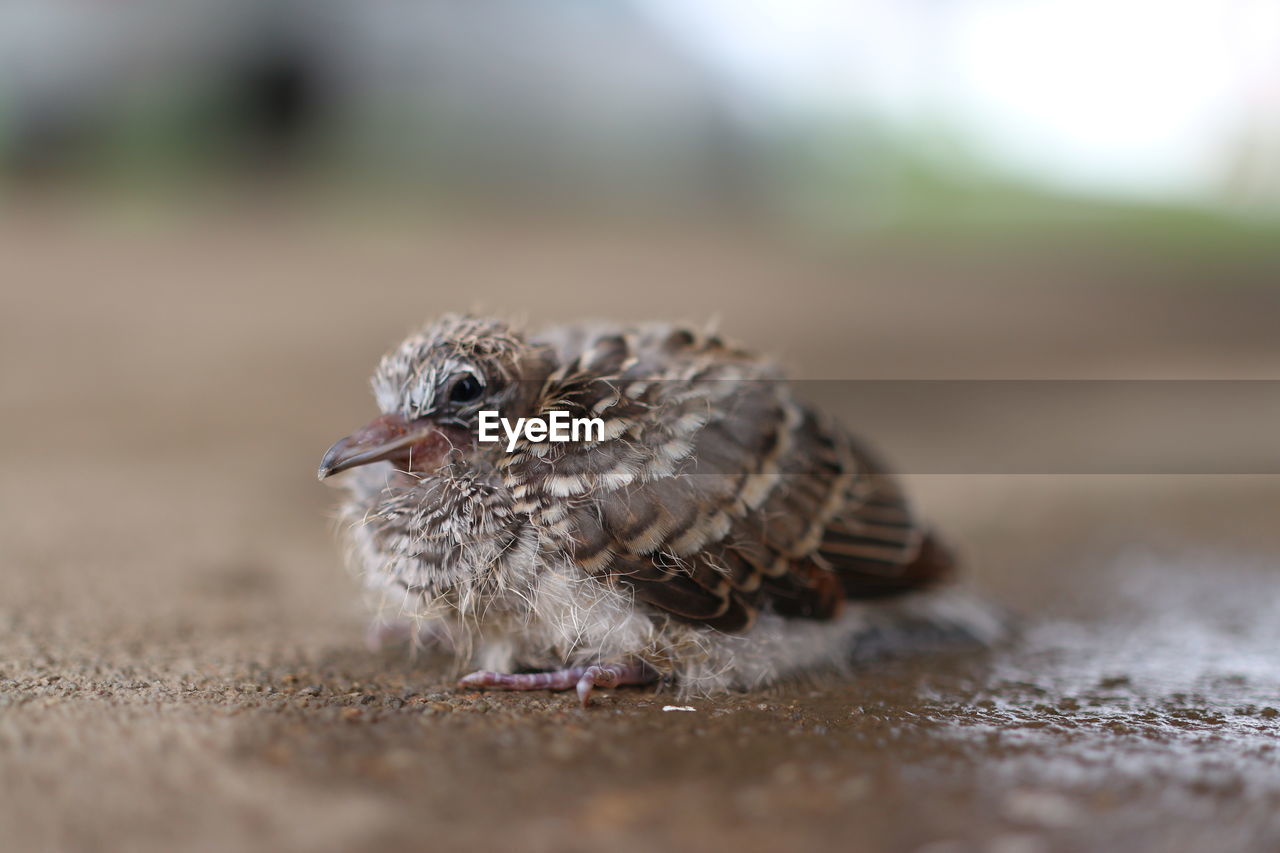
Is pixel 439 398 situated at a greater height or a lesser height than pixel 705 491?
greater

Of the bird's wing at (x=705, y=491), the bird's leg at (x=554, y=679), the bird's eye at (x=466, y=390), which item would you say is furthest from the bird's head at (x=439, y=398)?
the bird's leg at (x=554, y=679)

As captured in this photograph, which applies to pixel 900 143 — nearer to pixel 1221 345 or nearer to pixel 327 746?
pixel 1221 345

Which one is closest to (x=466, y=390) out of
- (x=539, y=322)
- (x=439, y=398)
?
(x=439, y=398)

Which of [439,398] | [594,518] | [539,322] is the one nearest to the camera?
[594,518]

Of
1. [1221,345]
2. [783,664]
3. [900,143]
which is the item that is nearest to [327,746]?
[783,664]

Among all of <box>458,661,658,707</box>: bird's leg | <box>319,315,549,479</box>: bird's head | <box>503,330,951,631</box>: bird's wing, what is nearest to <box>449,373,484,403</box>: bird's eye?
<box>319,315,549,479</box>: bird's head

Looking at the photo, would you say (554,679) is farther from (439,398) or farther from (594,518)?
(439,398)
